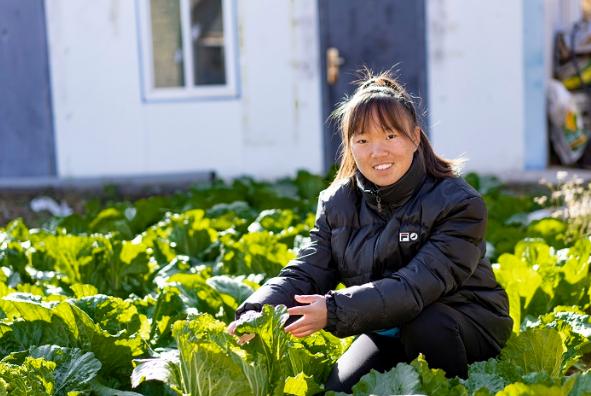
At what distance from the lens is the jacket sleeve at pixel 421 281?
273 centimetres

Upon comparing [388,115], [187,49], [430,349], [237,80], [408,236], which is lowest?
[430,349]

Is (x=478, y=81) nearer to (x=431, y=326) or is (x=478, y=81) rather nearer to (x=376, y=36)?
(x=376, y=36)

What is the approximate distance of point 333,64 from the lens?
928cm

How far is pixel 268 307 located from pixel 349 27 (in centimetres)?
704

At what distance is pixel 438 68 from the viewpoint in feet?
30.2

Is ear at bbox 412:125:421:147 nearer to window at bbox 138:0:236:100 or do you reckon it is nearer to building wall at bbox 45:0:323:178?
building wall at bbox 45:0:323:178

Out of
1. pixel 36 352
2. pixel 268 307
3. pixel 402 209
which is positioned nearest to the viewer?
pixel 268 307

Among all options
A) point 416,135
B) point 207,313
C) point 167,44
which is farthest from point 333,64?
point 207,313

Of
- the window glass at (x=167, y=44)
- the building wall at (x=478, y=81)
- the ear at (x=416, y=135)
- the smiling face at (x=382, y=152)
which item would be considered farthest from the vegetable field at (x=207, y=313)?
the window glass at (x=167, y=44)

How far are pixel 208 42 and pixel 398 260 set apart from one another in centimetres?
702

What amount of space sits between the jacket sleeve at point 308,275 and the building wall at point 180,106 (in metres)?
6.21

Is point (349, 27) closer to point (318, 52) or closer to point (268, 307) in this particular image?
point (318, 52)

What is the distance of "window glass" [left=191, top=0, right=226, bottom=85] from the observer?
952 centimetres

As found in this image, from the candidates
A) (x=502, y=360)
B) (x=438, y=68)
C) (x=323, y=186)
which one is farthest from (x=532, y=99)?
(x=502, y=360)
